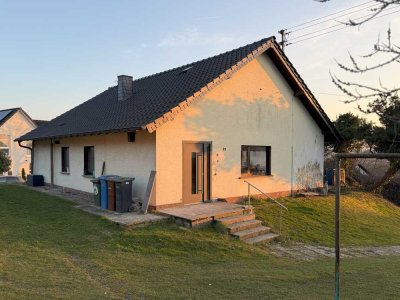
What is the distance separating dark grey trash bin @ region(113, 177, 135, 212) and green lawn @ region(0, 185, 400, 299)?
0.93 metres

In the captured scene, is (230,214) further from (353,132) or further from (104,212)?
(353,132)

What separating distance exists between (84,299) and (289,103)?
13076 millimetres

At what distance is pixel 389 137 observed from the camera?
58.5 ft

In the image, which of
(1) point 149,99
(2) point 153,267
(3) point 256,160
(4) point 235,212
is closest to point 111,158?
(1) point 149,99

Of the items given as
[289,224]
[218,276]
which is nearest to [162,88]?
[289,224]

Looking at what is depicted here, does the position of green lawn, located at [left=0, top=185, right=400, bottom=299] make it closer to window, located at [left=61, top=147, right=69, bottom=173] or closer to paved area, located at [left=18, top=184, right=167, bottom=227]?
paved area, located at [left=18, top=184, right=167, bottom=227]

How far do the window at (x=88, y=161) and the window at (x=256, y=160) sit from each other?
6.42 metres

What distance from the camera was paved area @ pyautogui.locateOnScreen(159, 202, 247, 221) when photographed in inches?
406

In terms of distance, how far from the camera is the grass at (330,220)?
1124 centimetres

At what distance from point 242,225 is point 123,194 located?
3883 mm

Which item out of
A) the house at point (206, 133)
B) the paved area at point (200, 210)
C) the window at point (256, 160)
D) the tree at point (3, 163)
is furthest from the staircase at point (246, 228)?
the tree at point (3, 163)

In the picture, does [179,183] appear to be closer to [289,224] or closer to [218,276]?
[289,224]

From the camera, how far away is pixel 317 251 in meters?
9.63

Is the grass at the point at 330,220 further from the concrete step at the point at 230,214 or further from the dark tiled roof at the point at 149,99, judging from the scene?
the dark tiled roof at the point at 149,99
